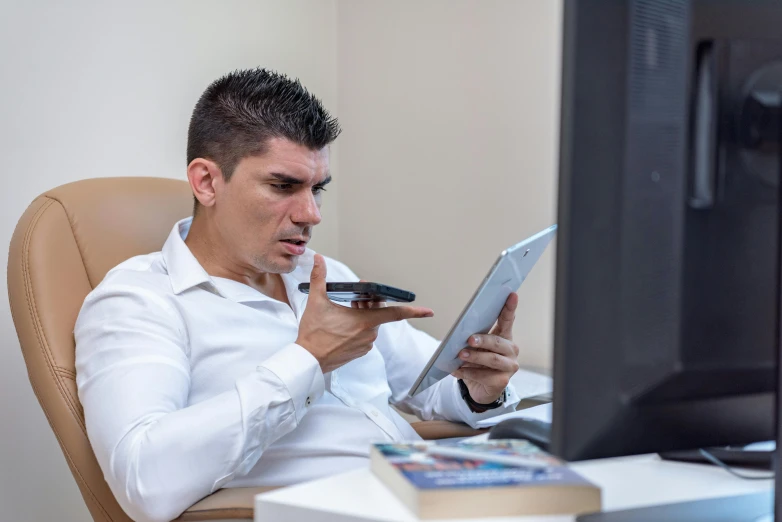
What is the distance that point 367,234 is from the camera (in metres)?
2.65

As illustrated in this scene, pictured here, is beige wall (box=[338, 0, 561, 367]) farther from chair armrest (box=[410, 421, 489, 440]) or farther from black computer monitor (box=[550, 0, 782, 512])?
black computer monitor (box=[550, 0, 782, 512])

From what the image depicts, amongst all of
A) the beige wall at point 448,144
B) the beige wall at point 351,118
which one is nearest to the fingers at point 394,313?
the beige wall at point 351,118

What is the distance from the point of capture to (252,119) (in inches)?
55.6

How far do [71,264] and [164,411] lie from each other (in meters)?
0.38

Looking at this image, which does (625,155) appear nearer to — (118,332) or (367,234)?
(118,332)

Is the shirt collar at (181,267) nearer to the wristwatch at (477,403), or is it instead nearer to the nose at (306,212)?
the nose at (306,212)

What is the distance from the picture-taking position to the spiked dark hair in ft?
4.62

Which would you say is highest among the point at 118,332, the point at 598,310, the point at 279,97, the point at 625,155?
the point at 279,97

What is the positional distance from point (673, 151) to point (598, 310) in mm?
127

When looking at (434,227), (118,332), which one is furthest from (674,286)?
(434,227)

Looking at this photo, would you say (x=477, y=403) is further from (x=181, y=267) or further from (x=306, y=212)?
(x=181, y=267)

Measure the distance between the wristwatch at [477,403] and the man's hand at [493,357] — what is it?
3cm

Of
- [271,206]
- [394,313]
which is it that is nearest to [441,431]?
[394,313]

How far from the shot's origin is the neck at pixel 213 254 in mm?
1451
